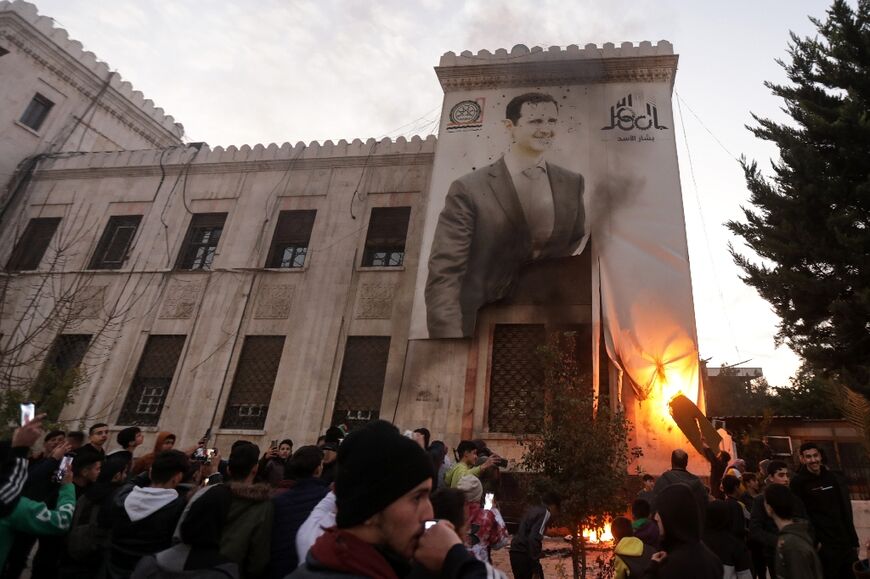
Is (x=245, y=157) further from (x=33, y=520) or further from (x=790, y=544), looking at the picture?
(x=790, y=544)

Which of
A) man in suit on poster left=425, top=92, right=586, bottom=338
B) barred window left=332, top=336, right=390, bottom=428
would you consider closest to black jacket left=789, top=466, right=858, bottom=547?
man in suit on poster left=425, top=92, right=586, bottom=338

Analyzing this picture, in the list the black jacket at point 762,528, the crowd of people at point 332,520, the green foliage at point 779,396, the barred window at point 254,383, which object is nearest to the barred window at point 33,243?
the barred window at point 254,383

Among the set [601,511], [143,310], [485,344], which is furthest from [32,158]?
[601,511]

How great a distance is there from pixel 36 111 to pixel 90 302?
847cm

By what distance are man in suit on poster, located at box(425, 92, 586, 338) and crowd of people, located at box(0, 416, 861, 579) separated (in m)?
6.44

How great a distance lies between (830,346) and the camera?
10102mm

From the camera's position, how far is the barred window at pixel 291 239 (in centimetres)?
1395

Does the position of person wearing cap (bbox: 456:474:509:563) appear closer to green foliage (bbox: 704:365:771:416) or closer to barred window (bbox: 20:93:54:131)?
barred window (bbox: 20:93:54:131)

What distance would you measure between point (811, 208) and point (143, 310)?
1703cm

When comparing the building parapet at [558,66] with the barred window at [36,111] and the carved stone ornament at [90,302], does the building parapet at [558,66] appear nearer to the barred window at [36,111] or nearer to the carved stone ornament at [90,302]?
the carved stone ornament at [90,302]

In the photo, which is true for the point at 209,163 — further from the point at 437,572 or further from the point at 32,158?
the point at 437,572

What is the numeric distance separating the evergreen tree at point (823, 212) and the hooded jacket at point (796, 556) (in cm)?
804

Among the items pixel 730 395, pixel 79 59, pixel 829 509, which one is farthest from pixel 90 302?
pixel 730 395

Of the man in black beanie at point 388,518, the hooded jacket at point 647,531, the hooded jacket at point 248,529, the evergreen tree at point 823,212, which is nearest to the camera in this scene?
the man in black beanie at point 388,518
